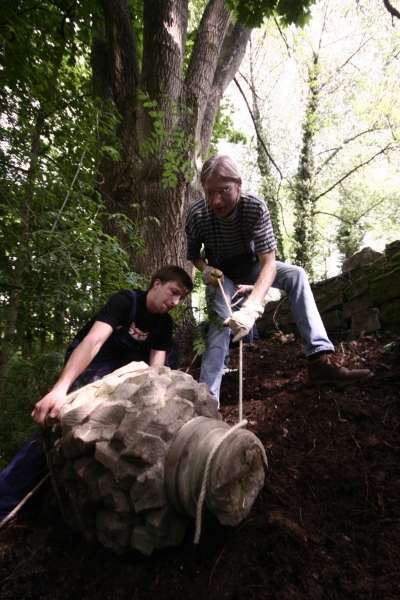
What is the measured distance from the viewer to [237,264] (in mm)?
2939

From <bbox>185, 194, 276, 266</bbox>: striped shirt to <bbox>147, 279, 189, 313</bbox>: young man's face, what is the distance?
0.58 meters

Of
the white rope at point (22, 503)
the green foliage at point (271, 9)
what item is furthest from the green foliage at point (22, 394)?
the green foliage at point (271, 9)

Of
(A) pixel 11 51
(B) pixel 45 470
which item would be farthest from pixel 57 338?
(A) pixel 11 51

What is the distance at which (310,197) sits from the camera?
38.5 feet

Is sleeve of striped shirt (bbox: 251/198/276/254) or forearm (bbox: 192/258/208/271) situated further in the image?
forearm (bbox: 192/258/208/271)

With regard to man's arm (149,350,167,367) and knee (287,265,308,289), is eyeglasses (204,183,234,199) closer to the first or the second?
knee (287,265,308,289)

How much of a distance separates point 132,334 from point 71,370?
0.64 metres

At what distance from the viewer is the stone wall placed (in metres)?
3.70

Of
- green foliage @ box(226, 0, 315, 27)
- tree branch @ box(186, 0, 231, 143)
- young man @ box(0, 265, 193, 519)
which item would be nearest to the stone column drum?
young man @ box(0, 265, 193, 519)

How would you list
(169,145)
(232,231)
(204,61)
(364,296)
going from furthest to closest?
(204,61) < (364,296) < (169,145) < (232,231)

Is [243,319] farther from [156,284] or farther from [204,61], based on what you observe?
[204,61]

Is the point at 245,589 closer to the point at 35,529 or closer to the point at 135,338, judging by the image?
the point at 35,529

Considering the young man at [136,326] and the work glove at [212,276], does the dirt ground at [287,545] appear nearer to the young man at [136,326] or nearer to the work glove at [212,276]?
the young man at [136,326]

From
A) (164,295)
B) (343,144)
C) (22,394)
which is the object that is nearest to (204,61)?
(164,295)
